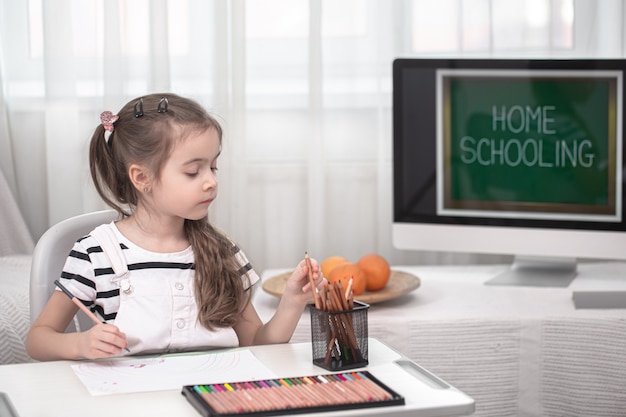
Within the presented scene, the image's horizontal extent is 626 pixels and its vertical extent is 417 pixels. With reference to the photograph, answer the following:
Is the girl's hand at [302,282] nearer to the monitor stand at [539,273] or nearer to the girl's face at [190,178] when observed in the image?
the girl's face at [190,178]

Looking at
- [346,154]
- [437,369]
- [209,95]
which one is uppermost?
[209,95]

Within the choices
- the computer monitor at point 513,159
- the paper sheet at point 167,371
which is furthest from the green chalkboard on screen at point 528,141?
the paper sheet at point 167,371

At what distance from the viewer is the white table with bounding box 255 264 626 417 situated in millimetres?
1969

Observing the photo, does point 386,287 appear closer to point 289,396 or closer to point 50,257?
point 50,257

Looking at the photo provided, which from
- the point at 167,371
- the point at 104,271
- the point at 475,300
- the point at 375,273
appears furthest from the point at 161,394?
the point at 475,300

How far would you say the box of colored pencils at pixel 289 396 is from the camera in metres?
1.02

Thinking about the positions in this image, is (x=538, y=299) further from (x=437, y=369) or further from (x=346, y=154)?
(x=346, y=154)

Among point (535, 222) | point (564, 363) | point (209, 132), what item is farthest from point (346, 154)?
point (209, 132)

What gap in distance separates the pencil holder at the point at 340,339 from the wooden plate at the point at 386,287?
744mm

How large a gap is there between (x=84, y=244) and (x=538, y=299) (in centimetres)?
111

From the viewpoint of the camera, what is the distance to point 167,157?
56.9 inches

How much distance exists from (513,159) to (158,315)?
1190 millimetres

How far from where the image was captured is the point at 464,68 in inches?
91.0

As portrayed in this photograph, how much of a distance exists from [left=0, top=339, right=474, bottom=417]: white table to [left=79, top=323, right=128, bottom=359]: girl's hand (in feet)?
0.14
